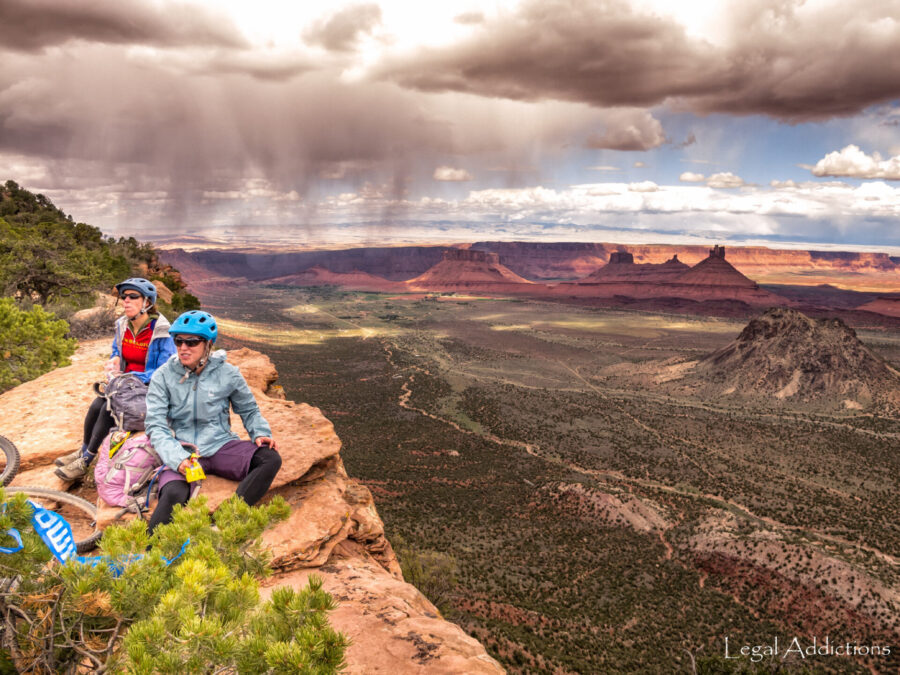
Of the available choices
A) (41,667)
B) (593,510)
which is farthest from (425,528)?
(41,667)

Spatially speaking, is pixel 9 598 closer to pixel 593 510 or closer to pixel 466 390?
pixel 593 510

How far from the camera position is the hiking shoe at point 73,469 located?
25.1ft

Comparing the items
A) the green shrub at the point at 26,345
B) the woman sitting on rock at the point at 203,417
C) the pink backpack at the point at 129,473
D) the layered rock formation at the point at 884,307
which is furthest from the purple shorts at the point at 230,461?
the layered rock formation at the point at 884,307

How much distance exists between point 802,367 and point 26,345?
98.0 meters

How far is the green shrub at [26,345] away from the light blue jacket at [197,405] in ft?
45.2

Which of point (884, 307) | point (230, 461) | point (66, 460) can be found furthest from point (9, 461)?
point (884, 307)

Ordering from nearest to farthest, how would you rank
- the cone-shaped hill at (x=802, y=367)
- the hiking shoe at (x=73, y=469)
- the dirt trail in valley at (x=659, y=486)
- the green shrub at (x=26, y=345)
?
the hiking shoe at (x=73, y=469), the green shrub at (x=26, y=345), the dirt trail in valley at (x=659, y=486), the cone-shaped hill at (x=802, y=367)

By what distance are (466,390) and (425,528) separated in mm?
44706

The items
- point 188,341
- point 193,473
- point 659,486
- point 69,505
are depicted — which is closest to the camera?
point 193,473

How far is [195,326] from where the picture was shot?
619cm

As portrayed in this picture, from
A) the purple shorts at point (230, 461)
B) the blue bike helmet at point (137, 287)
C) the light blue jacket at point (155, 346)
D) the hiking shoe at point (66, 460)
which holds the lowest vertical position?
the hiking shoe at point (66, 460)

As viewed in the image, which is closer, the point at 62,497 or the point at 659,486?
the point at 62,497

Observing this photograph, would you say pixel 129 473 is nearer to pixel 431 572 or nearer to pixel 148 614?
pixel 148 614

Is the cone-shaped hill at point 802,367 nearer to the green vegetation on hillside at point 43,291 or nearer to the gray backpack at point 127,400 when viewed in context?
the green vegetation on hillside at point 43,291
